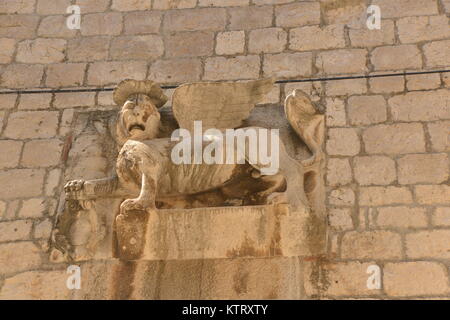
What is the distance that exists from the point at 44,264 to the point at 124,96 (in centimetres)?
112

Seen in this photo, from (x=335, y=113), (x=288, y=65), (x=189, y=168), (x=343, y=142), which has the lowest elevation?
(x=189, y=168)

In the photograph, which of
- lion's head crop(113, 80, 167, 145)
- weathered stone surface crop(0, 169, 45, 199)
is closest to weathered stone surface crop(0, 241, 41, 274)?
weathered stone surface crop(0, 169, 45, 199)

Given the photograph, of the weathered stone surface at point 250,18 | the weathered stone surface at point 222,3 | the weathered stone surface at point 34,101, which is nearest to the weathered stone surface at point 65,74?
the weathered stone surface at point 34,101

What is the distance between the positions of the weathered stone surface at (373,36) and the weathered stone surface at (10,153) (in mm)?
2355

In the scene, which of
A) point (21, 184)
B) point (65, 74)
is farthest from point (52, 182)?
point (65, 74)

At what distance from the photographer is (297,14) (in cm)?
546

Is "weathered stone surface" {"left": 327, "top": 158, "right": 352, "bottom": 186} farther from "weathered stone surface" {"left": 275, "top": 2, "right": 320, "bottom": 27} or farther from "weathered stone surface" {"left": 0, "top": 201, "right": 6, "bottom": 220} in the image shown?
"weathered stone surface" {"left": 0, "top": 201, "right": 6, "bottom": 220}

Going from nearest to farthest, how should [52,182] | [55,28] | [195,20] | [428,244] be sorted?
[428,244] < [52,182] < [195,20] < [55,28]

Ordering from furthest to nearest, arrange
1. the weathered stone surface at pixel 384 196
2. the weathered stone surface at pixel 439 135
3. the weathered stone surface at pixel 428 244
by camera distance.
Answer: the weathered stone surface at pixel 439 135 → the weathered stone surface at pixel 384 196 → the weathered stone surface at pixel 428 244

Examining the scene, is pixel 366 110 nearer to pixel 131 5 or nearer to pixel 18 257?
pixel 131 5

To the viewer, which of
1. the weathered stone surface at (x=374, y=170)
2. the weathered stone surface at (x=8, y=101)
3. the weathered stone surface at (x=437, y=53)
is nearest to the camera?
the weathered stone surface at (x=374, y=170)

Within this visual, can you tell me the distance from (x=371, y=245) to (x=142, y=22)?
97.2 inches

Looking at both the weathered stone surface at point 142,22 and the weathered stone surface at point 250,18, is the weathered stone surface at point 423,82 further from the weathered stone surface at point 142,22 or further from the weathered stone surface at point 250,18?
the weathered stone surface at point 142,22

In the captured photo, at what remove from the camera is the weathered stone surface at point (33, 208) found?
15.2 feet
